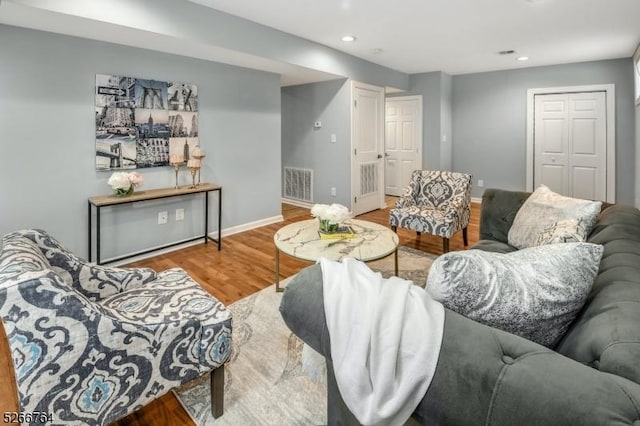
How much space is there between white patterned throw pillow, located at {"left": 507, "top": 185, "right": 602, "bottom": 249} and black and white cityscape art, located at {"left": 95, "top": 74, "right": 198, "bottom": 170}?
3.27 meters

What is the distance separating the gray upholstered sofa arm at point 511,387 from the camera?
654mm

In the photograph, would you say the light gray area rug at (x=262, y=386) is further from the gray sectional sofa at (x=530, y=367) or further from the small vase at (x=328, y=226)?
the small vase at (x=328, y=226)

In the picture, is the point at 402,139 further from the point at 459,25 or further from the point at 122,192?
the point at 122,192

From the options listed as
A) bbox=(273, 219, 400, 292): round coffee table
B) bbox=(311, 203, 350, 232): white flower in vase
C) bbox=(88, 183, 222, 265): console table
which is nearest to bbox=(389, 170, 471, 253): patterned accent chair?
bbox=(273, 219, 400, 292): round coffee table

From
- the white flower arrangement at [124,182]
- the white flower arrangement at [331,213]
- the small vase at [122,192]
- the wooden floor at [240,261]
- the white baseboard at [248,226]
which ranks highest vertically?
the white flower arrangement at [124,182]

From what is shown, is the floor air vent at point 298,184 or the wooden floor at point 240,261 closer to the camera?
the wooden floor at point 240,261

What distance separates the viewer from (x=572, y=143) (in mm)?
5738

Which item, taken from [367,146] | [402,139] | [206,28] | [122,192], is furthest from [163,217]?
[402,139]

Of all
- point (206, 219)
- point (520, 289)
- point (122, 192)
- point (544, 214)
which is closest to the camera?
point (520, 289)

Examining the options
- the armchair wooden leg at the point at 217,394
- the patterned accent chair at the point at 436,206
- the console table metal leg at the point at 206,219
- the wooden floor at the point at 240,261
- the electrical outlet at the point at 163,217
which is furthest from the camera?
the console table metal leg at the point at 206,219

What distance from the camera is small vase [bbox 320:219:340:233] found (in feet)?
9.01

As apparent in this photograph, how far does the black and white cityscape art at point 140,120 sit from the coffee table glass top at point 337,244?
179 cm

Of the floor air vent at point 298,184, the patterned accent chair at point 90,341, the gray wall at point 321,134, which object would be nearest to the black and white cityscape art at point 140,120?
the patterned accent chair at point 90,341

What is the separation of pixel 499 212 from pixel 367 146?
10.2 feet
